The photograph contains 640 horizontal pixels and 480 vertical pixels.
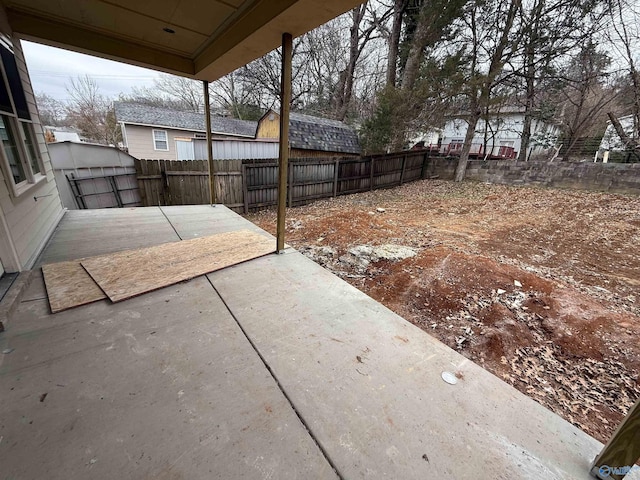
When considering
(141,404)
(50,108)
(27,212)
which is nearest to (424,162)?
(27,212)

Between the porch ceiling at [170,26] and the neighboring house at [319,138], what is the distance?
672cm

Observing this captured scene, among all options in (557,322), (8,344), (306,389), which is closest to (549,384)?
(557,322)

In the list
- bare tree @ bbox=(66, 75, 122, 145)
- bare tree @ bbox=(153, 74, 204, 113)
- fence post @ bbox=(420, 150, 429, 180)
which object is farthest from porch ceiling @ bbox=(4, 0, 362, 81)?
bare tree @ bbox=(153, 74, 204, 113)

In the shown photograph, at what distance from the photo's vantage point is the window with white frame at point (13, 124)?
8.19ft

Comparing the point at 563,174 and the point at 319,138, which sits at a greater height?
the point at 319,138

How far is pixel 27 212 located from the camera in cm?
265

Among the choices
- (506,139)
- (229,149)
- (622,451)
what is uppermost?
(506,139)

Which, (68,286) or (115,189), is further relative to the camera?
(115,189)

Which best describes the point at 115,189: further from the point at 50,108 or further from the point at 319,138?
the point at 50,108

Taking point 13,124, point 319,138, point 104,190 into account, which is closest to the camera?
point 13,124

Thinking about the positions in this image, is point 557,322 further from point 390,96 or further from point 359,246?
point 390,96

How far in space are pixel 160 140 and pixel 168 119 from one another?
4.09 ft

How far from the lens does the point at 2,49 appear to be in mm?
2570

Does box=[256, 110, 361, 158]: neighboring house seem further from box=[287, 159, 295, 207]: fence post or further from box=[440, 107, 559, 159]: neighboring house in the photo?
box=[440, 107, 559, 159]: neighboring house
